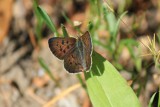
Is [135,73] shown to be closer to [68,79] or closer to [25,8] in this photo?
[68,79]

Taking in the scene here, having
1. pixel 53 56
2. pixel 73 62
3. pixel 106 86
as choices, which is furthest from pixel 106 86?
pixel 53 56

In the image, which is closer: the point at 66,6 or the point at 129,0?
the point at 129,0

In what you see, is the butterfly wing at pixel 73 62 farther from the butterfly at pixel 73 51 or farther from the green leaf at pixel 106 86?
the green leaf at pixel 106 86

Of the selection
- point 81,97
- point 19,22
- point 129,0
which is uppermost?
point 19,22

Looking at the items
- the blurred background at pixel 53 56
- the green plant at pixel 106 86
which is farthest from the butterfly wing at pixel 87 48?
the blurred background at pixel 53 56

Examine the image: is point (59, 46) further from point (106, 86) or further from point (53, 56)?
point (53, 56)

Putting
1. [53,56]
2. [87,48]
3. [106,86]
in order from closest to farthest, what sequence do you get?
[87,48], [106,86], [53,56]

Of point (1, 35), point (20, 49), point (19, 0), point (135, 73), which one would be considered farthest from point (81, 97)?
point (19, 0)
